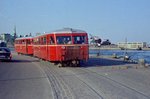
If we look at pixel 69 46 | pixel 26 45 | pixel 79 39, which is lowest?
pixel 26 45

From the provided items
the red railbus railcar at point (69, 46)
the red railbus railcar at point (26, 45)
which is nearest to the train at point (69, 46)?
the red railbus railcar at point (69, 46)

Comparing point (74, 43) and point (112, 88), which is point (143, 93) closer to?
point (112, 88)

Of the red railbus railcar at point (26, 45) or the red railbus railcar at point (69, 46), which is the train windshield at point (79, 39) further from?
the red railbus railcar at point (26, 45)

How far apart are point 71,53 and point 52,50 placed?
202cm

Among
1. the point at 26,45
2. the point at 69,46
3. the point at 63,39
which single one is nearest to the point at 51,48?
the point at 63,39

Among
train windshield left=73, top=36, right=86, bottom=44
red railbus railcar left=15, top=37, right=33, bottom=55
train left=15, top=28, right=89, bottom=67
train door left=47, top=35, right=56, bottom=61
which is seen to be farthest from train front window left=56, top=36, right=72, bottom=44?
red railbus railcar left=15, top=37, right=33, bottom=55

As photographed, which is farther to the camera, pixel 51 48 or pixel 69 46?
pixel 51 48

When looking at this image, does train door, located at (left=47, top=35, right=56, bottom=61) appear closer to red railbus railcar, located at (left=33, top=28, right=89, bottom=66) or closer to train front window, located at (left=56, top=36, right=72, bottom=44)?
red railbus railcar, located at (left=33, top=28, right=89, bottom=66)

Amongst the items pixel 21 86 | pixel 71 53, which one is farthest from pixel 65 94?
pixel 71 53

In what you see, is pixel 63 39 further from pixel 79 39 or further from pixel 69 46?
pixel 79 39

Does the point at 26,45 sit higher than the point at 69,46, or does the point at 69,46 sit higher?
the point at 69,46

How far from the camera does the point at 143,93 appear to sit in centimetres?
1273

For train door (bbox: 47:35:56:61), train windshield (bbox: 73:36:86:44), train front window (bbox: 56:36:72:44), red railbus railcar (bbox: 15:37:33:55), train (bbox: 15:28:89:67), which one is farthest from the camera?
red railbus railcar (bbox: 15:37:33:55)

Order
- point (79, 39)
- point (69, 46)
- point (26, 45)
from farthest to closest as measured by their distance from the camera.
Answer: point (26, 45), point (79, 39), point (69, 46)
